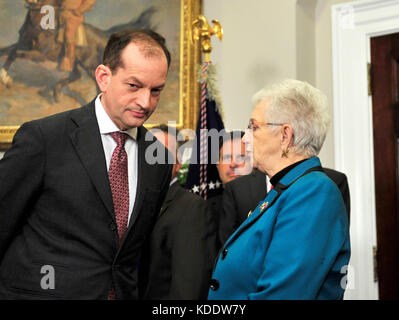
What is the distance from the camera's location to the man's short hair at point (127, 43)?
1875mm

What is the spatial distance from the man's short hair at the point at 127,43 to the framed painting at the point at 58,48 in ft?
8.26

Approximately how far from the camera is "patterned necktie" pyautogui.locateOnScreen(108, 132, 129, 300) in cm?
190

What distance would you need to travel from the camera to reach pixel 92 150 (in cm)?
188

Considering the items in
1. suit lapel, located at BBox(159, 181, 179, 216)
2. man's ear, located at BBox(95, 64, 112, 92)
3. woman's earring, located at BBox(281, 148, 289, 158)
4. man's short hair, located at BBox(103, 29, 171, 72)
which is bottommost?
suit lapel, located at BBox(159, 181, 179, 216)

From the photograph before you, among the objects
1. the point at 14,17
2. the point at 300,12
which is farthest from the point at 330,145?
the point at 14,17

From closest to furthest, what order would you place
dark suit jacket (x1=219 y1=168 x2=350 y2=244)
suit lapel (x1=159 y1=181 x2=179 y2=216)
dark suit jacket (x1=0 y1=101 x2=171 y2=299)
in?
1. dark suit jacket (x1=0 y1=101 x2=171 y2=299)
2. suit lapel (x1=159 y1=181 x2=179 y2=216)
3. dark suit jacket (x1=219 y1=168 x2=350 y2=244)

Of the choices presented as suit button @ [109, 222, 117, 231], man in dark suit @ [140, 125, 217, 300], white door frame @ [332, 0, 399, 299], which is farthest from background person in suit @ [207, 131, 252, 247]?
suit button @ [109, 222, 117, 231]

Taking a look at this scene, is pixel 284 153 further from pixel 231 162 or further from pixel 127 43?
pixel 231 162

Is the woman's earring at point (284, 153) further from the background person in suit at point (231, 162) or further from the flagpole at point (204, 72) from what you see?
the flagpole at point (204, 72)

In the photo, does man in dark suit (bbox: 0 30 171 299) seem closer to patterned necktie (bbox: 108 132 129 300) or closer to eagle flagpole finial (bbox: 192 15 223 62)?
patterned necktie (bbox: 108 132 129 300)

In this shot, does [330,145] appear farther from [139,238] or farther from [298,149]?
[139,238]

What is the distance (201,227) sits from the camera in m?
2.84

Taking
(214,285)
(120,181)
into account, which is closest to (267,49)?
(120,181)
